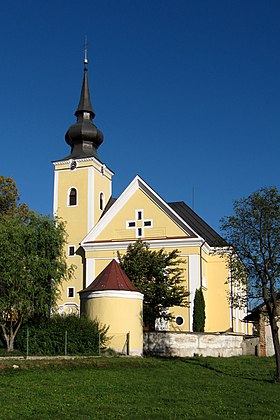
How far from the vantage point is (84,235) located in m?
50.0

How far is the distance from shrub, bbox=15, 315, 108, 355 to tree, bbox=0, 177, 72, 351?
100cm

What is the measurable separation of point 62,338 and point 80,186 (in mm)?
24566

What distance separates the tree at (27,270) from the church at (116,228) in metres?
11.2

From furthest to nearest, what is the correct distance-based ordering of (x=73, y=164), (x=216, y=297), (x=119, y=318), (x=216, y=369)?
1. (x=73, y=164)
2. (x=216, y=297)
3. (x=119, y=318)
4. (x=216, y=369)

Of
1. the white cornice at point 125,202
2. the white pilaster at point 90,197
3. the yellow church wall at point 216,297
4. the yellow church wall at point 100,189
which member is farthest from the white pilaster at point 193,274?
the yellow church wall at point 100,189

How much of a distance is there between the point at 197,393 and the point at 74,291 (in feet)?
100

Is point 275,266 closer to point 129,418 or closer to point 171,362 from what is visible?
point 171,362

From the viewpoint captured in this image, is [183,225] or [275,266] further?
[183,225]

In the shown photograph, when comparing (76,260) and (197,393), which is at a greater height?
(76,260)

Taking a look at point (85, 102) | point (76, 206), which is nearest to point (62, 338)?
point (76, 206)

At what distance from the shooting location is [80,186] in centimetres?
5125

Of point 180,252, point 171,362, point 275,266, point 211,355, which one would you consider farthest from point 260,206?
point 180,252

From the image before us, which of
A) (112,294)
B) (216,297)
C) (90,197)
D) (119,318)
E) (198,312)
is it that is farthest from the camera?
(90,197)

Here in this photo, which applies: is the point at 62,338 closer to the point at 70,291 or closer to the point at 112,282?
the point at 112,282
